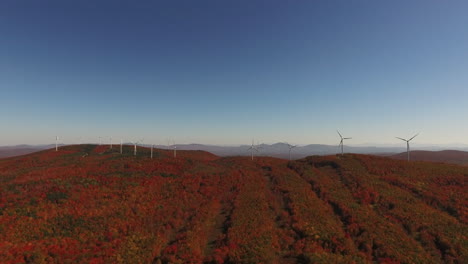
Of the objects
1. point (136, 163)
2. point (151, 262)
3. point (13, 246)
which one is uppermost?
point (136, 163)

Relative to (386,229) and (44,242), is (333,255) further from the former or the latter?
(44,242)

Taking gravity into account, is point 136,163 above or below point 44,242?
above

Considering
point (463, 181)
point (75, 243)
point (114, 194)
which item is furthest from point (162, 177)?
point (463, 181)

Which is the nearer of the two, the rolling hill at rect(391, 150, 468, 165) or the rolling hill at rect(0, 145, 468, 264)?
the rolling hill at rect(0, 145, 468, 264)

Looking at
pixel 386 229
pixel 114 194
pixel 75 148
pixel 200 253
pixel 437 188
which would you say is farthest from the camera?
pixel 75 148

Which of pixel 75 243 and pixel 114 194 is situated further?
pixel 114 194

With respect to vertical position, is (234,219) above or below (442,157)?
above

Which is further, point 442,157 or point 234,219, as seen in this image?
point 442,157

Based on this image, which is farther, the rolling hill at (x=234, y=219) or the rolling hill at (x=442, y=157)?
the rolling hill at (x=442, y=157)
